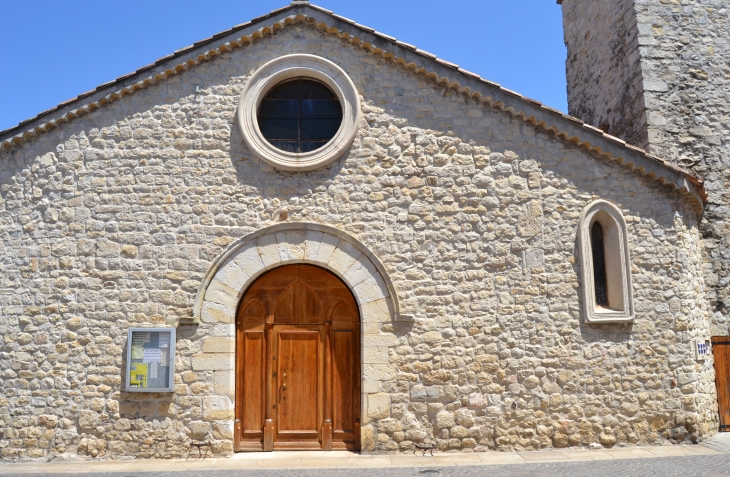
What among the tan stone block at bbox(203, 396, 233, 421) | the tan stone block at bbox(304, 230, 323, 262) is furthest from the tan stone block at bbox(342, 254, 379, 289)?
the tan stone block at bbox(203, 396, 233, 421)

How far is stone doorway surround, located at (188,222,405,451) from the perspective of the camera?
7906mm

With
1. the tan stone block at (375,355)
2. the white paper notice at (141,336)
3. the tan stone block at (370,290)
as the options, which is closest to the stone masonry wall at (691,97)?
the tan stone block at (370,290)

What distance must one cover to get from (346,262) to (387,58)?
9.93 ft

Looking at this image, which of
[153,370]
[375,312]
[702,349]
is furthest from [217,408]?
[702,349]

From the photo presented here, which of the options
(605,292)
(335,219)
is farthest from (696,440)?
(335,219)

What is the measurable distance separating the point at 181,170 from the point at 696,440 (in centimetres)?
798

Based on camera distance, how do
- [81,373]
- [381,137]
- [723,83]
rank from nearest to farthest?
[81,373]
[381,137]
[723,83]

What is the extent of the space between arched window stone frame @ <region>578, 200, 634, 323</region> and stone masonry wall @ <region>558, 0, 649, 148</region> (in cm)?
238

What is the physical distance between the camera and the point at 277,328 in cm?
827

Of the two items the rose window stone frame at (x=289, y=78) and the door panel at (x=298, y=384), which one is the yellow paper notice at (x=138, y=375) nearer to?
the door panel at (x=298, y=384)

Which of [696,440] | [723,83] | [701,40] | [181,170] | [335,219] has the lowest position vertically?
[696,440]

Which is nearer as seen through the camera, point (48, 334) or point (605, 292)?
point (48, 334)

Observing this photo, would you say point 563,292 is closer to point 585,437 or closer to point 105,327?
point 585,437

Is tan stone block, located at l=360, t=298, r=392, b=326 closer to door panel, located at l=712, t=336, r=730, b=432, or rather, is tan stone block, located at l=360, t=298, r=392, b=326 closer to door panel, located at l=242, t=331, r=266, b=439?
door panel, located at l=242, t=331, r=266, b=439
